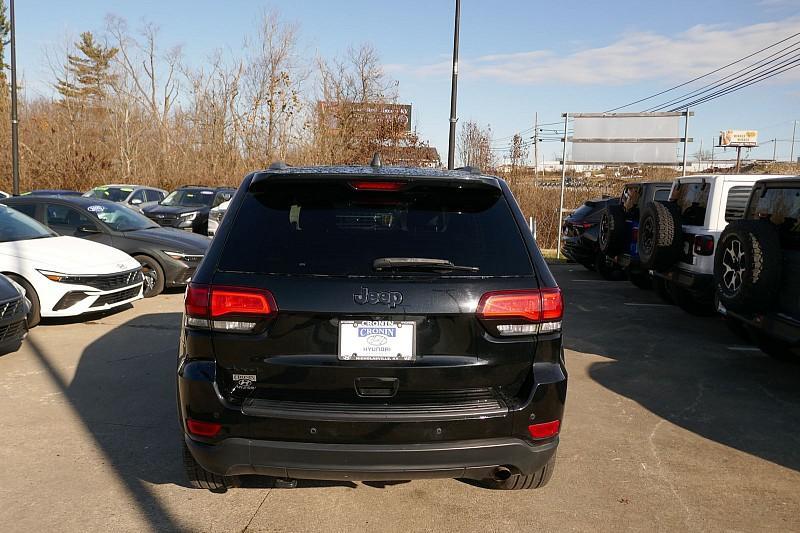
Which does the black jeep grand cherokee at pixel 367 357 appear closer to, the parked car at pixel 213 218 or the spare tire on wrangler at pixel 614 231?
the spare tire on wrangler at pixel 614 231

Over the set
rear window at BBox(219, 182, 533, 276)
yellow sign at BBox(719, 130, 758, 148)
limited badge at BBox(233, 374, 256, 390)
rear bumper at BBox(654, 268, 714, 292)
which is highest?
yellow sign at BBox(719, 130, 758, 148)

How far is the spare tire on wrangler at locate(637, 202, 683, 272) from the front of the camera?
816 centimetres

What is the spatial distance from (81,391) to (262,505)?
103 inches

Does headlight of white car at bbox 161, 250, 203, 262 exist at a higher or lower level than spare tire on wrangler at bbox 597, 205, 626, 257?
lower

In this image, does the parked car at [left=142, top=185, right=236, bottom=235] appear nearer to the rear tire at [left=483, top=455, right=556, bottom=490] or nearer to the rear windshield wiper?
the rear tire at [left=483, top=455, right=556, bottom=490]

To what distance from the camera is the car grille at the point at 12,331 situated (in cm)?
566

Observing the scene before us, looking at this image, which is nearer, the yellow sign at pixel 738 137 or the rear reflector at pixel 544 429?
the rear reflector at pixel 544 429

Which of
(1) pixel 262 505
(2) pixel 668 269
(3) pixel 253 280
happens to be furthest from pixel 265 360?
(2) pixel 668 269

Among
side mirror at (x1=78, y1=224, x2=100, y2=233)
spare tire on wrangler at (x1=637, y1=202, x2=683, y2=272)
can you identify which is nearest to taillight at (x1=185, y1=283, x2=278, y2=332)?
spare tire on wrangler at (x1=637, y1=202, x2=683, y2=272)

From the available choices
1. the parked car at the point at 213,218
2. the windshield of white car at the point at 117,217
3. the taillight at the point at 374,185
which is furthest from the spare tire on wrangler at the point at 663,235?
the parked car at the point at 213,218

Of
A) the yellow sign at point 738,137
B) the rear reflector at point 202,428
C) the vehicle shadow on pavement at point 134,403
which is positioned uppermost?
the yellow sign at point 738,137

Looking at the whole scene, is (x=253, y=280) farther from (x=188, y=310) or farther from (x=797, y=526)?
(x=797, y=526)

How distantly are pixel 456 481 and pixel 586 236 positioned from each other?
33.1ft

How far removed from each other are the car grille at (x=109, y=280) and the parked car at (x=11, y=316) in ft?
3.99
